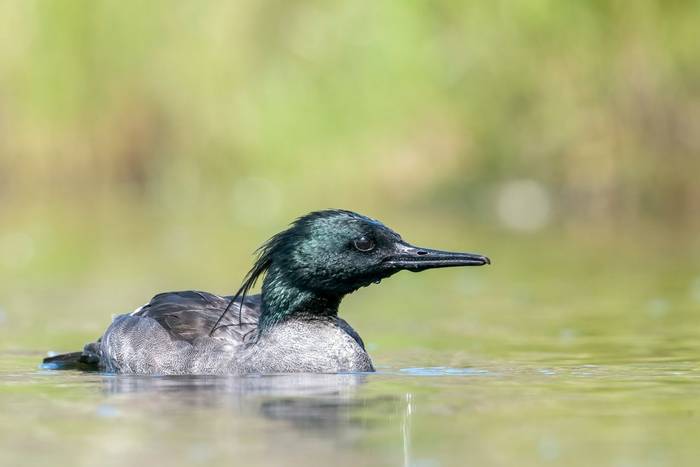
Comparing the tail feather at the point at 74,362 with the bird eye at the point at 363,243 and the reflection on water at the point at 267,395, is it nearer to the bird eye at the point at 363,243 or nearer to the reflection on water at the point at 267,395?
the reflection on water at the point at 267,395

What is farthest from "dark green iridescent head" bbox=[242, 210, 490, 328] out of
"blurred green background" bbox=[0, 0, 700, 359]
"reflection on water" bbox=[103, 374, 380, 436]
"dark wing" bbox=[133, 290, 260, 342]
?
"blurred green background" bbox=[0, 0, 700, 359]

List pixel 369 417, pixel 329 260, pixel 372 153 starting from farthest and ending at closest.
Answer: pixel 372 153, pixel 329 260, pixel 369 417

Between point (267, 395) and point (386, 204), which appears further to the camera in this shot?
point (386, 204)

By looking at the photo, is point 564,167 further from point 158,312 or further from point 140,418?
point 140,418

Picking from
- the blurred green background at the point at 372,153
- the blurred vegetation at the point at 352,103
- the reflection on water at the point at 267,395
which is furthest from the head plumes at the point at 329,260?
the blurred vegetation at the point at 352,103

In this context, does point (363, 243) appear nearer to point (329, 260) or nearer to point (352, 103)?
point (329, 260)

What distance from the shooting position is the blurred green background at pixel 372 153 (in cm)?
1436

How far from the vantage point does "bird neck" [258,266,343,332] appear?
8.97 meters

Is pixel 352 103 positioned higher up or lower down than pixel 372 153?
higher up

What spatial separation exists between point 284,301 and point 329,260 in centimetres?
39

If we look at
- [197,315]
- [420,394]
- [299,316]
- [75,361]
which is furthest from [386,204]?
[420,394]

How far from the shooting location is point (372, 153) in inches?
1059

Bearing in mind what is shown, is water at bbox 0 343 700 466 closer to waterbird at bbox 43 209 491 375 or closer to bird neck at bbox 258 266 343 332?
waterbird at bbox 43 209 491 375

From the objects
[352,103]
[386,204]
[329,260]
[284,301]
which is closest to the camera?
[329,260]
